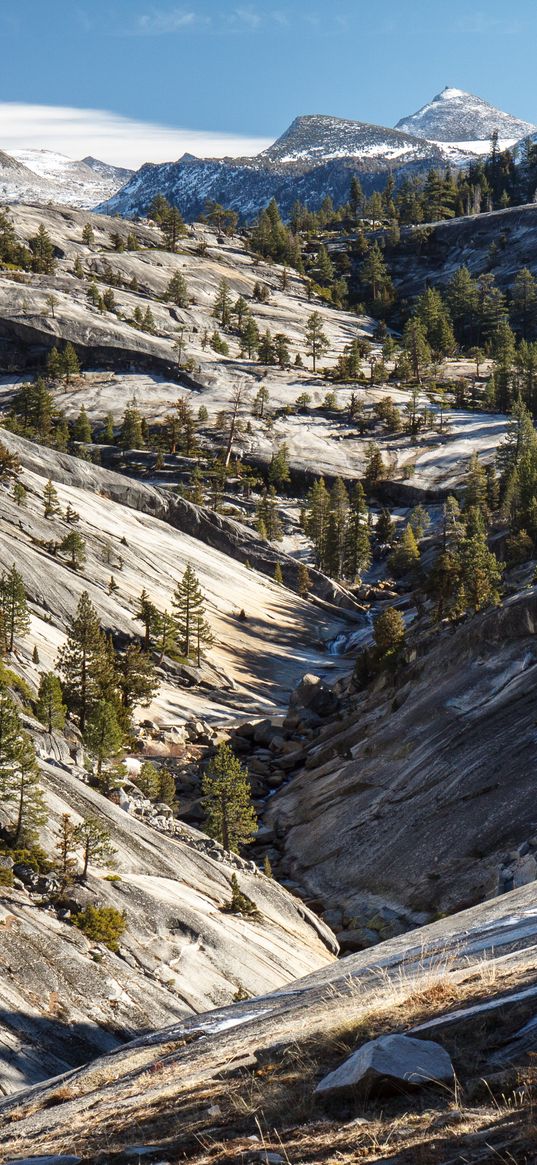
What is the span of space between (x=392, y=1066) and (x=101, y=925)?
70.0ft

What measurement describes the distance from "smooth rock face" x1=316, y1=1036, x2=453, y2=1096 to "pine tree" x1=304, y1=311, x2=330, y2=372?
154m

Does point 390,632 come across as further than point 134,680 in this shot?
Yes

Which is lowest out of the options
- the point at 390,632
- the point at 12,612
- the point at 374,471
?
the point at 390,632

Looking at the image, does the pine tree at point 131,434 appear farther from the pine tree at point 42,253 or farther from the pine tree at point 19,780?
the pine tree at point 19,780

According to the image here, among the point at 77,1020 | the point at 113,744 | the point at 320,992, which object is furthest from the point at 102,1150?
the point at 113,744

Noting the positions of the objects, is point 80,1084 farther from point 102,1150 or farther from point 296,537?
point 296,537

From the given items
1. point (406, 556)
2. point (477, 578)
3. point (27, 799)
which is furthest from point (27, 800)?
point (406, 556)

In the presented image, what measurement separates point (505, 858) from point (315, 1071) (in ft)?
88.9

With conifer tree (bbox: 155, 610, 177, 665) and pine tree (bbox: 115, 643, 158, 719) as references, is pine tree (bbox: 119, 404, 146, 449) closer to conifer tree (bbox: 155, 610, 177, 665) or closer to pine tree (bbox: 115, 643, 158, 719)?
conifer tree (bbox: 155, 610, 177, 665)

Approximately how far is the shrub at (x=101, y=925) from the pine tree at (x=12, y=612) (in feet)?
95.1

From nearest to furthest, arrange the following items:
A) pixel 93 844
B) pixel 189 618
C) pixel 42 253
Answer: pixel 93 844
pixel 189 618
pixel 42 253

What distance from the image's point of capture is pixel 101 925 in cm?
2727

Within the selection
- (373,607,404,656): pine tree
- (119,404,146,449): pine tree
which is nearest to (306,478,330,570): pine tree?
(119,404,146,449): pine tree

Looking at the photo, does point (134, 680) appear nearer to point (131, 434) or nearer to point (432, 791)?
point (432, 791)
